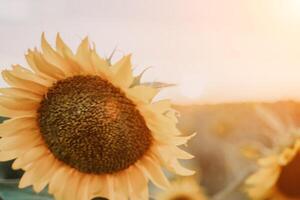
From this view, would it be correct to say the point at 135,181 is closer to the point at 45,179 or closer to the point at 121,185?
the point at 121,185

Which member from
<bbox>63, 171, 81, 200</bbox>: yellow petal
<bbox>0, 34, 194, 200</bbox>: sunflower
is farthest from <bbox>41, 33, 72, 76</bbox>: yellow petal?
<bbox>63, 171, 81, 200</bbox>: yellow petal

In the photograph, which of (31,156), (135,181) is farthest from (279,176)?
(31,156)

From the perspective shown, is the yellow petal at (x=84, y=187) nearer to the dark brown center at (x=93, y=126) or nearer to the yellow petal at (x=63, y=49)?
the dark brown center at (x=93, y=126)

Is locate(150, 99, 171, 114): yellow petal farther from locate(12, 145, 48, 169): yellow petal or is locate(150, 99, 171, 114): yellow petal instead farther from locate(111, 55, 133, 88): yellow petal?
locate(12, 145, 48, 169): yellow petal

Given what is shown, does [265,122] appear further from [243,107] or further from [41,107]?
[41,107]

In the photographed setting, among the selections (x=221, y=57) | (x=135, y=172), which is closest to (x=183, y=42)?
(x=221, y=57)
